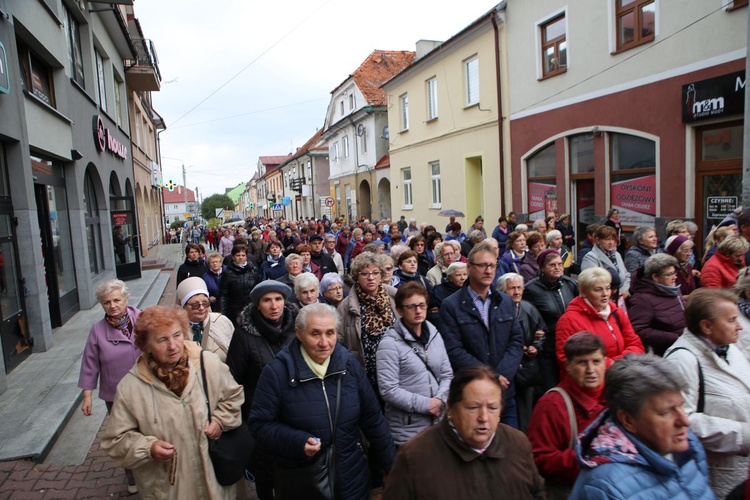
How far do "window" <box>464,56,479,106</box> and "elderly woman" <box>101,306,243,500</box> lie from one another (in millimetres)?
15705

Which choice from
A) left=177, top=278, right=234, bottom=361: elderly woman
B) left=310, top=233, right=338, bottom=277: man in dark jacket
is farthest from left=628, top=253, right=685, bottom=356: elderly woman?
left=310, top=233, right=338, bottom=277: man in dark jacket

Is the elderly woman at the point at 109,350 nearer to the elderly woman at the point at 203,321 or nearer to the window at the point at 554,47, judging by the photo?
the elderly woman at the point at 203,321

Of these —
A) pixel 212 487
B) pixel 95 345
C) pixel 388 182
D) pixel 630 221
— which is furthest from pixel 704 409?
pixel 388 182

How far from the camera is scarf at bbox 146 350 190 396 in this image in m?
2.99

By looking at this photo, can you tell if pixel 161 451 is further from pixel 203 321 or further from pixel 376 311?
pixel 376 311

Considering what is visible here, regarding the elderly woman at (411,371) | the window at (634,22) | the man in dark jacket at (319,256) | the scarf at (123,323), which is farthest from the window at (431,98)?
the elderly woman at (411,371)

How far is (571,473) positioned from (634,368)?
90 centimetres

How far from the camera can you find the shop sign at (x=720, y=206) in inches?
362

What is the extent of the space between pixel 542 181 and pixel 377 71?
740 inches

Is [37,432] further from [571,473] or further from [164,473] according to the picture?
[571,473]

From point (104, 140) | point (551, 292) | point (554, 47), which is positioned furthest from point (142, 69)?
point (551, 292)

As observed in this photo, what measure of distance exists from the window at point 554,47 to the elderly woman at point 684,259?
8.41 m

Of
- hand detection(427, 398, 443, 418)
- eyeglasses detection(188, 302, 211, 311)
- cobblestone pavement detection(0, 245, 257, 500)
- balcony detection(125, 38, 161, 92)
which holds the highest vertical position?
balcony detection(125, 38, 161, 92)

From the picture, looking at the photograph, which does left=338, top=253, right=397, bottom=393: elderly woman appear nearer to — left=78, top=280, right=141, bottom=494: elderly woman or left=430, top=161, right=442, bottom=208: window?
left=78, top=280, right=141, bottom=494: elderly woman
